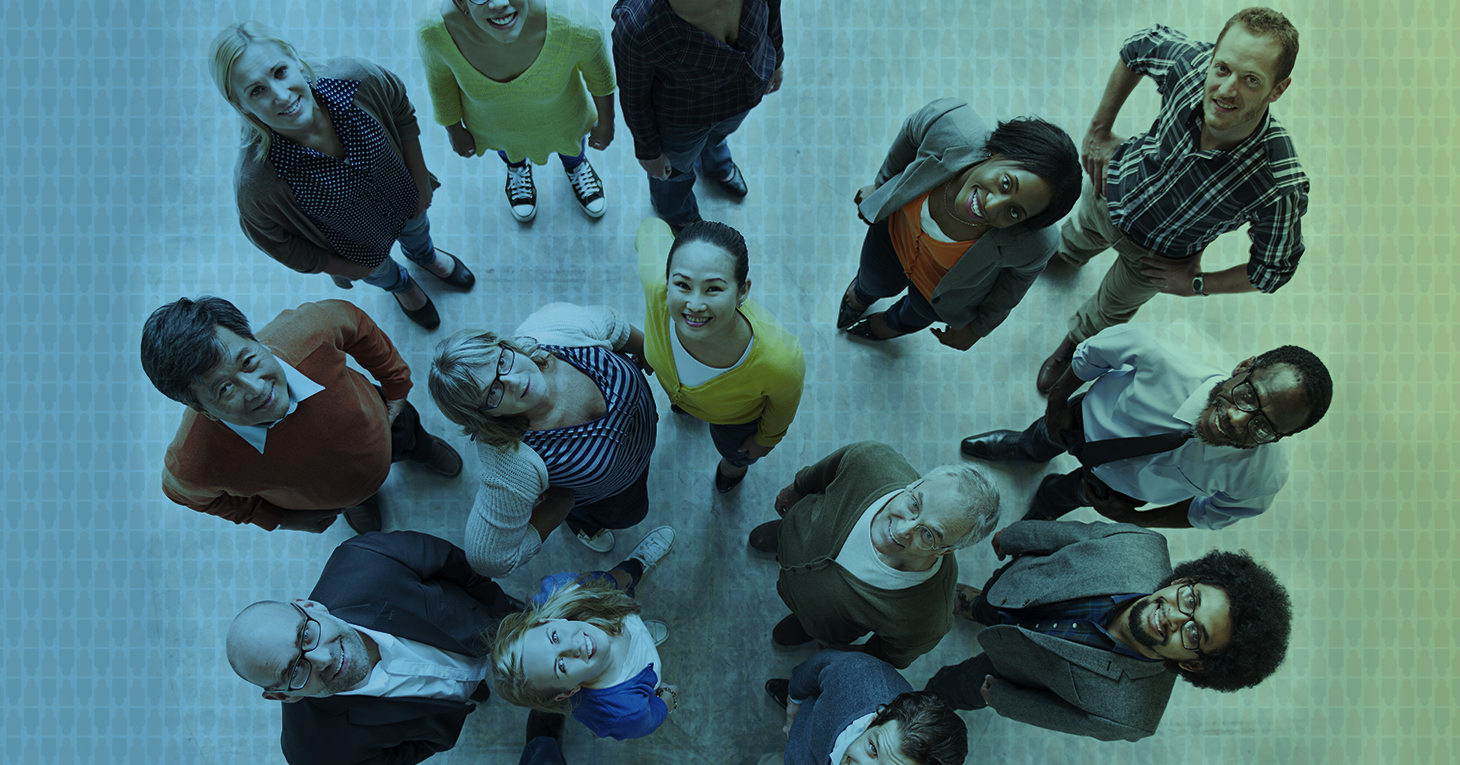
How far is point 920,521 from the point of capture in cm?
203

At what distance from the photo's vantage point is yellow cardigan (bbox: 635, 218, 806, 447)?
90.4 inches

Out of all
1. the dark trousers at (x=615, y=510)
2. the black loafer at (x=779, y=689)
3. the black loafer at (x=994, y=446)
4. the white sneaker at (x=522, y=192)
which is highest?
the white sneaker at (x=522, y=192)

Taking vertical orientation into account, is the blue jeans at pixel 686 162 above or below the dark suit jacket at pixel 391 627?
above

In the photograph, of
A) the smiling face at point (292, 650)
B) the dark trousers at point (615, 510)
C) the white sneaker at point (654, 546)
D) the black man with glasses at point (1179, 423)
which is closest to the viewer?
the smiling face at point (292, 650)

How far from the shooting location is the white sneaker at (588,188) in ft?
11.9

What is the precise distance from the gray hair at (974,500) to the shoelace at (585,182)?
245 cm

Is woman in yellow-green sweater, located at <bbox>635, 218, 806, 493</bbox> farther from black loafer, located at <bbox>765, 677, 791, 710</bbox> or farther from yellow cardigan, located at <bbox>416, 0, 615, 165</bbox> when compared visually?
black loafer, located at <bbox>765, 677, 791, 710</bbox>

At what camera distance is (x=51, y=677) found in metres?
2.99

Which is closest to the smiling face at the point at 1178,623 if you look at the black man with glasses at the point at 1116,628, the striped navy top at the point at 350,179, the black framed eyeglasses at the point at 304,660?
the black man with glasses at the point at 1116,628

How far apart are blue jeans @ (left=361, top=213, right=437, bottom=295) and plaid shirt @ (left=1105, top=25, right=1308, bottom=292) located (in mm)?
3024

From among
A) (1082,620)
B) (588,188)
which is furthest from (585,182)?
(1082,620)

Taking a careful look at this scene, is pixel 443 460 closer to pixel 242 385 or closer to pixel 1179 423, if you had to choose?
pixel 242 385

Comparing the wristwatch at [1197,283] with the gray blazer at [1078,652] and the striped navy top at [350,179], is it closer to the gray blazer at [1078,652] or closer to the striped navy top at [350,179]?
the gray blazer at [1078,652]

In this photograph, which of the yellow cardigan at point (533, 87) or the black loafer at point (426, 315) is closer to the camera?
the yellow cardigan at point (533, 87)
